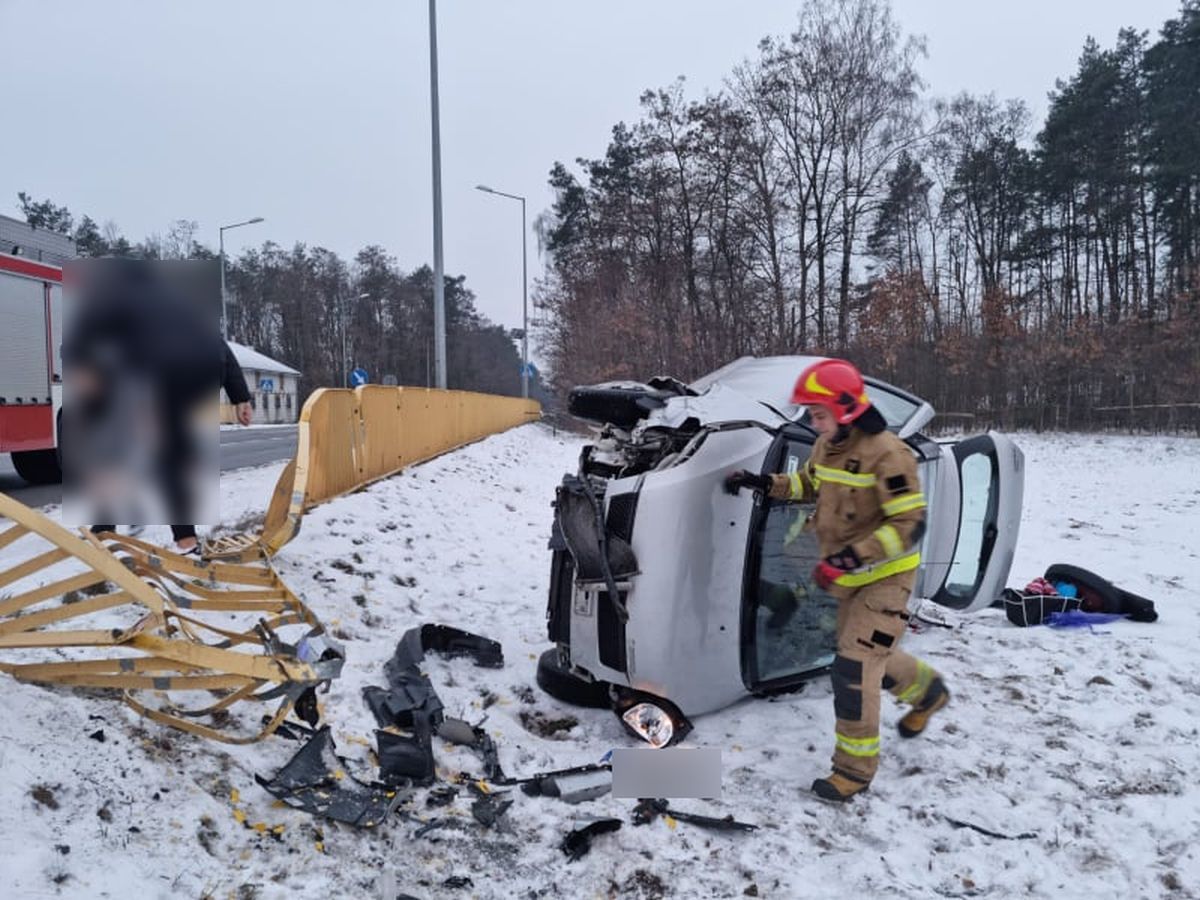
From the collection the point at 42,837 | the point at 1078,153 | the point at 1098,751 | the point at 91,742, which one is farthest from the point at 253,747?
the point at 1078,153

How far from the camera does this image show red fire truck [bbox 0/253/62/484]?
27.7ft

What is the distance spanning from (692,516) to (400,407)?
795 centimetres

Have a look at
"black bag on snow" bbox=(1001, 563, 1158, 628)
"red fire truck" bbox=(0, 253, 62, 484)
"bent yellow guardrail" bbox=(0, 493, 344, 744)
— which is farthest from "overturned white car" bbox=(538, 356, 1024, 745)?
"red fire truck" bbox=(0, 253, 62, 484)

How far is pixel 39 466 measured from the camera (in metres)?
9.52

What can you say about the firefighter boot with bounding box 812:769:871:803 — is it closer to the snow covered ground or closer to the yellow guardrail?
the snow covered ground

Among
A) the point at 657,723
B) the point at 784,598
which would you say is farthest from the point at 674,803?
the point at 784,598

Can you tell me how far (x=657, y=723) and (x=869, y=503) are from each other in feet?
4.40

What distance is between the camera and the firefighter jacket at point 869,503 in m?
3.07

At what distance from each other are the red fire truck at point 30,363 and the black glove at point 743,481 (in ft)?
26.4

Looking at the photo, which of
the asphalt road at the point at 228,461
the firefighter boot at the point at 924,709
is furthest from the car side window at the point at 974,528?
the asphalt road at the point at 228,461

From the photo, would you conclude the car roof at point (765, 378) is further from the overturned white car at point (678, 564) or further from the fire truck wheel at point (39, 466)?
the fire truck wheel at point (39, 466)

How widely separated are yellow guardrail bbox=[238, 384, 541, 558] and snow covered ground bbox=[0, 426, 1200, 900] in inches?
16.7

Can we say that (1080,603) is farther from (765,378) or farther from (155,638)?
(155,638)

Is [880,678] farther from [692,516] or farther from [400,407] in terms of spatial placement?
[400,407]
